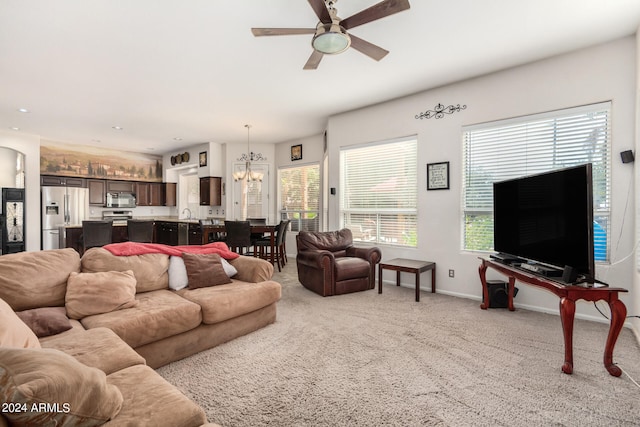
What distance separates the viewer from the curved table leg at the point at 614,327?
211 centimetres

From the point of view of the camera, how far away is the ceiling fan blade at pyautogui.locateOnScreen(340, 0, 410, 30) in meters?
2.10

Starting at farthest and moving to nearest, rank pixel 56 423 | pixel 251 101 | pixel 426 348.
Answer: pixel 251 101
pixel 426 348
pixel 56 423

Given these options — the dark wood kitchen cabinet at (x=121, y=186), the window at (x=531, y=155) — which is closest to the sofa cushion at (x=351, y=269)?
the window at (x=531, y=155)

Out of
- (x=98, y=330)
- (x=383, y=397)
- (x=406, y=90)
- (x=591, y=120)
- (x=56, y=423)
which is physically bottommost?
(x=383, y=397)

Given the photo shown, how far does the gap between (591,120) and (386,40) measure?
2.30 metres

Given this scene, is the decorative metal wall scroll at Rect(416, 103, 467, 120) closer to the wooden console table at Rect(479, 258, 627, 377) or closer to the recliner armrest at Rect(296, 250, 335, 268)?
the recliner armrest at Rect(296, 250, 335, 268)

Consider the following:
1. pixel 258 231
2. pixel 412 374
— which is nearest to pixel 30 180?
pixel 258 231

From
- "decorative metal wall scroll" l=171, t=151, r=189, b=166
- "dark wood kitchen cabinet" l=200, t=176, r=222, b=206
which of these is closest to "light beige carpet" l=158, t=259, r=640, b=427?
"dark wood kitchen cabinet" l=200, t=176, r=222, b=206

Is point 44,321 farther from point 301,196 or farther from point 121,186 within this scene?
point 121,186

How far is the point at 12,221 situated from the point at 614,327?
30.6 ft

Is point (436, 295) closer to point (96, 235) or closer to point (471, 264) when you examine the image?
point (471, 264)

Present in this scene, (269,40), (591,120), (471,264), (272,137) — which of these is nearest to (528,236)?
(471,264)

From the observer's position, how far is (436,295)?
4.20 meters

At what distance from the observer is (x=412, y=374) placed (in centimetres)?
220
